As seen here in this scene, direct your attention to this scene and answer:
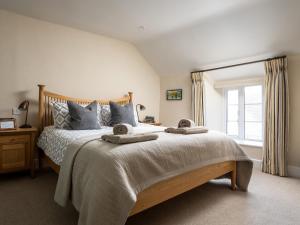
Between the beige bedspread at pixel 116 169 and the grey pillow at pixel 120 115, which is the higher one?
the grey pillow at pixel 120 115

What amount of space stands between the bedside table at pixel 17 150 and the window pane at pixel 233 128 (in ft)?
12.0

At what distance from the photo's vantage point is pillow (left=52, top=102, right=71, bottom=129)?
9.40 feet

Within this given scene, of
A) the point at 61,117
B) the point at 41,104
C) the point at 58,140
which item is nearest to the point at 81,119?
the point at 61,117

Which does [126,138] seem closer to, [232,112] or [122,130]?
[122,130]

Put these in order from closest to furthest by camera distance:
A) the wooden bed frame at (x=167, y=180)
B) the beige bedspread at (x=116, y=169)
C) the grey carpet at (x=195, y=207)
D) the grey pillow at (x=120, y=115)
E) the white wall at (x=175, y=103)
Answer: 1. the beige bedspread at (x=116, y=169)
2. the wooden bed frame at (x=167, y=180)
3. the grey carpet at (x=195, y=207)
4. the grey pillow at (x=120, y=115)
5. the white wall at (x=175, y=103)

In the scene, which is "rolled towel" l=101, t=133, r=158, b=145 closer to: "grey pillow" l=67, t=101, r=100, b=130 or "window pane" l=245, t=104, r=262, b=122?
"grey pillow" l=67, t=101, r=100, b=130

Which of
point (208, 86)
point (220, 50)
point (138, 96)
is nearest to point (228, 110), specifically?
point (208, 86)

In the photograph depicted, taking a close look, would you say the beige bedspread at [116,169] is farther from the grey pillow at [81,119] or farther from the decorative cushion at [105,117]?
the decorative cushion at [105,117]

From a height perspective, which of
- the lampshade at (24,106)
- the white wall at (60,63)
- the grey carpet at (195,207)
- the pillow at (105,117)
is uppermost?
the white wall at (60,63)

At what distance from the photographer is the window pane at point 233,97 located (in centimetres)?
418

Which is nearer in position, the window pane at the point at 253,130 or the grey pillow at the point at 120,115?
the grey pillow at the point at 120,115

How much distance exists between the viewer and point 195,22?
3.23 m

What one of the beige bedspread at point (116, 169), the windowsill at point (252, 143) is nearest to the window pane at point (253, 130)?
the windowsill at point (252, 143)

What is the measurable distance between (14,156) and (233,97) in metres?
4.01
